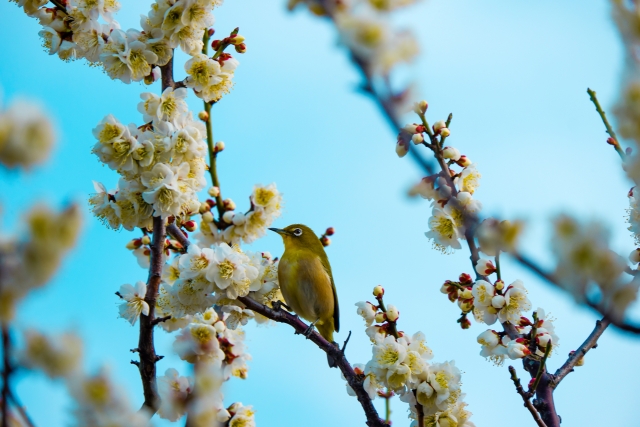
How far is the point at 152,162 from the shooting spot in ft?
11.5

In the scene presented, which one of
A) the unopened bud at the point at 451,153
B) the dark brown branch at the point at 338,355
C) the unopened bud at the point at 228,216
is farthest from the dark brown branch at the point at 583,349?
the unopened bud at the point at 228,216

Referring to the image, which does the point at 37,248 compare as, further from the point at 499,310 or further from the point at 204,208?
the point at 499,310

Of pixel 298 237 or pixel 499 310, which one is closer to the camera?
pixel 499 310

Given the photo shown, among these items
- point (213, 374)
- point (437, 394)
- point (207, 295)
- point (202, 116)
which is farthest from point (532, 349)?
point (213, 374)

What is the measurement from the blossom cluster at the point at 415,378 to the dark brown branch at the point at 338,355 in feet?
0.15

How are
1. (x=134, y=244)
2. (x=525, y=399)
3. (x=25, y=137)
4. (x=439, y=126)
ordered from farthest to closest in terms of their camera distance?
(x=134, y=244)
(x=439, y=126)
(x=525, y=399)
(x=25, y=137)

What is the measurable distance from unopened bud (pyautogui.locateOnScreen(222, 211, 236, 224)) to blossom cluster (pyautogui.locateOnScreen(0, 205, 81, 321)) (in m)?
2.24

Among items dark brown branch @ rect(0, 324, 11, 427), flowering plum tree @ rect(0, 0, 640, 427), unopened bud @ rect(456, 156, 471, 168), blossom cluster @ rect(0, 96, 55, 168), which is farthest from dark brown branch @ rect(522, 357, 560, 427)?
blossom cluster @ rect(0, 96, 55, 168)

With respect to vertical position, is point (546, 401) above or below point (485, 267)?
below

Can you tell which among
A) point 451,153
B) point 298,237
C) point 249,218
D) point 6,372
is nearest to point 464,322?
point 451,153

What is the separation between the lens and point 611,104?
4.79ft

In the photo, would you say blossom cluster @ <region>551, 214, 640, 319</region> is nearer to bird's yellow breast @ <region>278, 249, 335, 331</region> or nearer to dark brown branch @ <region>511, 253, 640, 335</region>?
dark brown branch @ <region>511, 253, 640, 335</region>

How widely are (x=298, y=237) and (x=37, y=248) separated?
13.7ft

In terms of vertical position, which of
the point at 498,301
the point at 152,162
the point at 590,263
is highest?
the point at 152,162
